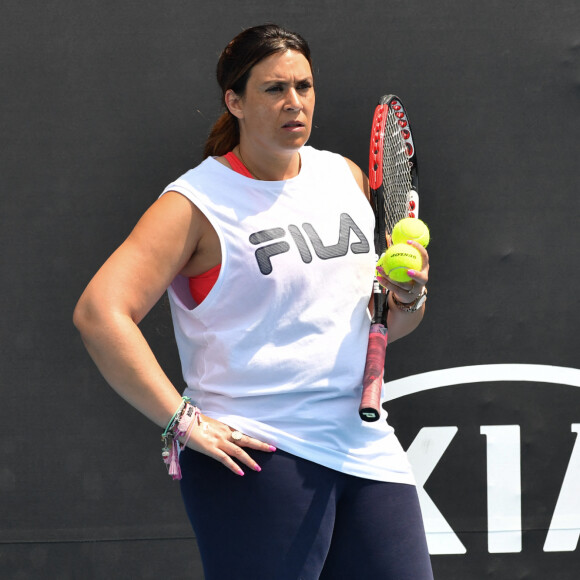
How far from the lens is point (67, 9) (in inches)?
87.7

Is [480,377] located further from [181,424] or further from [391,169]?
[181,424]

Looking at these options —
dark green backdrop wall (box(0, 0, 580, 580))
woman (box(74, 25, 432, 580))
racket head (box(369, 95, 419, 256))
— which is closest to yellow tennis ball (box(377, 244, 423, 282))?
woman (box(74, 25, 432, 580))

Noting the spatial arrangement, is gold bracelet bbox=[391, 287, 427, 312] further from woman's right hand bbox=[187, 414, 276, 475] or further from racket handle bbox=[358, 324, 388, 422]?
woman's right hand bbox=[187, 414, 276, 475]

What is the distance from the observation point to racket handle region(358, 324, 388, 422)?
1.55 metres

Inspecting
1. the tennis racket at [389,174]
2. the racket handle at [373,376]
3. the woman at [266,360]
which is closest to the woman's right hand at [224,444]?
the woman at [266,360]

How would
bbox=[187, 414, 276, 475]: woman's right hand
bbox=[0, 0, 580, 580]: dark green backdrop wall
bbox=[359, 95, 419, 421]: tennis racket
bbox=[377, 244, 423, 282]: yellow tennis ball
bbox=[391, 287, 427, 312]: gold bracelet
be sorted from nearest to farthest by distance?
1. bbox=[187, 414, 276, 475]: woman's right hand
2. bbox=[377, 244, 423, 282]: yellow tennis ball
3. bbox=[391, 287, 427, 312]: gold bracelet
4. bbox=[359, 95, 419, 421]: tennis racket
5. bbox=[0, 0, 580, 580]: dark green backdrop wall

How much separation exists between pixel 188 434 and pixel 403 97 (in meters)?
1.19

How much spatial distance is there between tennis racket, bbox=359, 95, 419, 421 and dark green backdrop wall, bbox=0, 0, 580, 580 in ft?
0.95

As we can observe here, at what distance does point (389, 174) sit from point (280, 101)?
0.42 metres

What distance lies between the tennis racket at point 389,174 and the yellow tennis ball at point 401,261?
4.3 inches

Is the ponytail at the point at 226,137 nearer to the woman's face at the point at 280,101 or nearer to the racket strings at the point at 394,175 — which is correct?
the woman's face at the point at 280,101

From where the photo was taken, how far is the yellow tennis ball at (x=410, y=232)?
5.62 ft

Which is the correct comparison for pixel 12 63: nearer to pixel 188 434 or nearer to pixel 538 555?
pixel 188 434

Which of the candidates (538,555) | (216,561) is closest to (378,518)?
(216,561)
